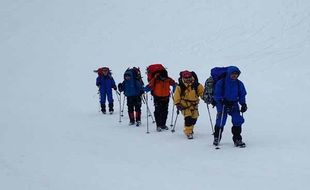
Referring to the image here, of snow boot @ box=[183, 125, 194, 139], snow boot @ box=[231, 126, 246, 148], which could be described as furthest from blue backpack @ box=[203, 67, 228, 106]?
snow boot @ box=[183, 125, 194, 139]

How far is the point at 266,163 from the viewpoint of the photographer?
901 centimetres

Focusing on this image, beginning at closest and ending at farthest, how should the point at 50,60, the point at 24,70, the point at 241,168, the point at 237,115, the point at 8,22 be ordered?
the point at 241,168 < the point at 237,115 < the point at 24,70 < the point at 50,60 < the point at 8,22

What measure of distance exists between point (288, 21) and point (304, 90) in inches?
496

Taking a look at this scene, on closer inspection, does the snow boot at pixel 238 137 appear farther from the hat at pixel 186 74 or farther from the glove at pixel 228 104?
the hat at pixel 186 74

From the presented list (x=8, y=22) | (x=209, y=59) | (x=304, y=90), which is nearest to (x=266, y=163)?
(x=304, y=90)

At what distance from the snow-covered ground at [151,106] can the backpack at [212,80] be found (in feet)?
3.53

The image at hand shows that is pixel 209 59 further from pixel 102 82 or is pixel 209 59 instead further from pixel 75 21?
pixel 75 21

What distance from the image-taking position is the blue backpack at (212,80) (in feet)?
35.2

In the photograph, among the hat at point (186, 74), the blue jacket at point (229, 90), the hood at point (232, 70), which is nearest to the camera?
the hood at point (232, 70)

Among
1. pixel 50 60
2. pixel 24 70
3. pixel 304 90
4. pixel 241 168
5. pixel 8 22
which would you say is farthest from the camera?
pixel 8 22

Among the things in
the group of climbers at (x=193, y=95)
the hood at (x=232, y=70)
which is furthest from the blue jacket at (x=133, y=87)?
the hood at (x=232, y=70)

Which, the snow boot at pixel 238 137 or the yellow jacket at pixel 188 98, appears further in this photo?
the yellow jacket at pixel 188 98

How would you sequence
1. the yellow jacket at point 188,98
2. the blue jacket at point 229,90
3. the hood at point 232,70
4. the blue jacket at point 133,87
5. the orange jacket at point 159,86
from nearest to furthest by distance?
the hood at point 232,70 < the blue jacket at point 229,90 < the yellow jacket at point 188,98 < the orange jacket at point 159,86 < the blue jacket at point 133,87

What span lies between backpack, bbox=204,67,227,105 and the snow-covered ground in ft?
3.53
